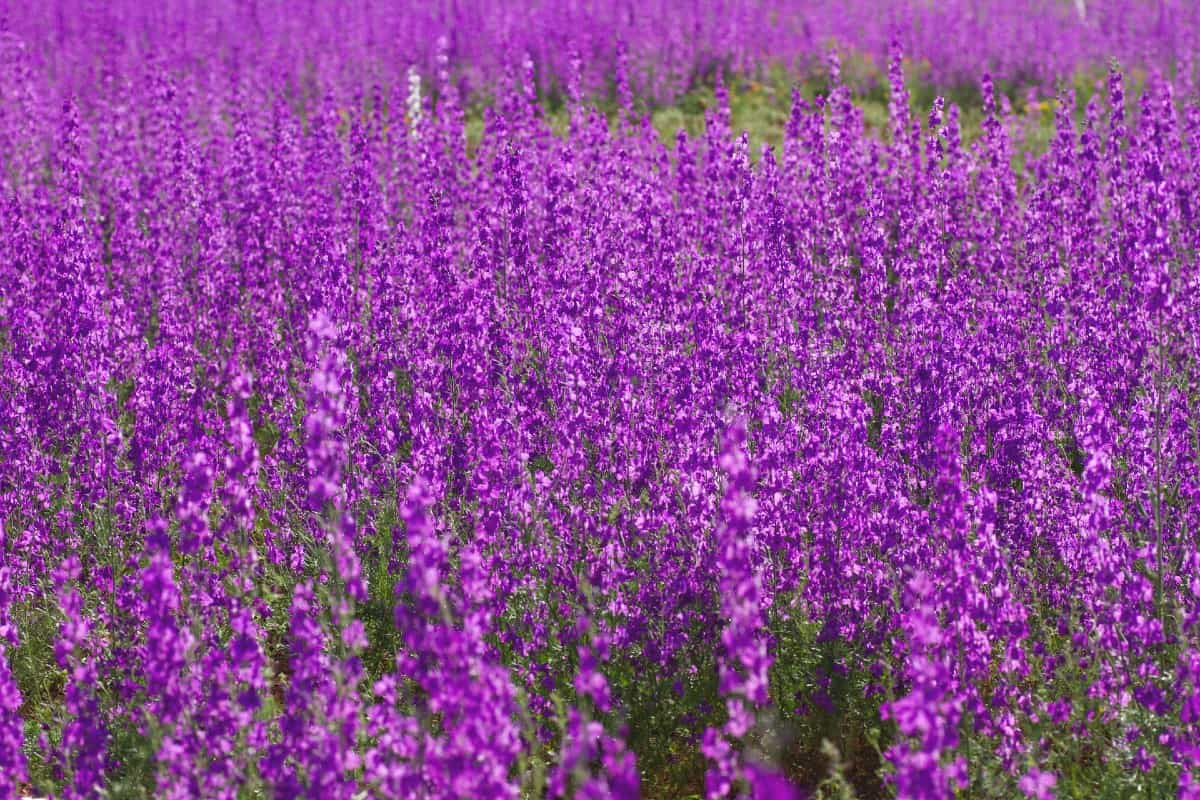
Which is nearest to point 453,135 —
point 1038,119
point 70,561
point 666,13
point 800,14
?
point 70,561

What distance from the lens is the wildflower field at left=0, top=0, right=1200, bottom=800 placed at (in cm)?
289

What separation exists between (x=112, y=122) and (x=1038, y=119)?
813 centimetres

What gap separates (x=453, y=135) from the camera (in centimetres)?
746

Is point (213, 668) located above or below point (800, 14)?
below

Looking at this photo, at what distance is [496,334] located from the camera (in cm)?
464

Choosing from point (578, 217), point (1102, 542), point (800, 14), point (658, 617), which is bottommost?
point (658, 617)

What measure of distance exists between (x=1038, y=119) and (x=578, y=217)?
722 centimetres

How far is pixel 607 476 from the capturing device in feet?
12.8

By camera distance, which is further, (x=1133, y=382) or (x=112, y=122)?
(x=112, y=122)

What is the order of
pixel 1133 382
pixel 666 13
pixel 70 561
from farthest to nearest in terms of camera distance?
pixel 666 13 → pixel 1133 382 → pixel 70 561

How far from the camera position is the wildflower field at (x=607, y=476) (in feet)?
9.48

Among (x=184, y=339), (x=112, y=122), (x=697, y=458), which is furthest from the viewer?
(x=112, y=122)

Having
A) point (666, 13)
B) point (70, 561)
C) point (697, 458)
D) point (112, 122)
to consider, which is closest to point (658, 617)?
point (697, 458)

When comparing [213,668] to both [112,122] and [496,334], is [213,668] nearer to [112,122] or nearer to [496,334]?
[496,334]
